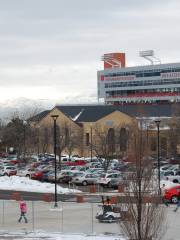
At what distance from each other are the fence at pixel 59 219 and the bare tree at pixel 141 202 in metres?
9.90

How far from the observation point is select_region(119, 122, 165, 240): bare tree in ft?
64.9

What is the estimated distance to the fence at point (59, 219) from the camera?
103 ft

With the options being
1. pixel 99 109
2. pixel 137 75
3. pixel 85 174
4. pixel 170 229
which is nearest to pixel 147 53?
pixel 137 75

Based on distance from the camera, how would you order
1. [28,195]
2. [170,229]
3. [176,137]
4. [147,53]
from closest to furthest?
[170,229]
[28,195]
[176,137]
[147,53]

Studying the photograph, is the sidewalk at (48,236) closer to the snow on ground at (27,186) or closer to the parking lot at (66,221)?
the parking lot at (66,221)

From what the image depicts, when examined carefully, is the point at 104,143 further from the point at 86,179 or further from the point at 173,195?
the point at 173,195

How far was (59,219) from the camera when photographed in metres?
35.2

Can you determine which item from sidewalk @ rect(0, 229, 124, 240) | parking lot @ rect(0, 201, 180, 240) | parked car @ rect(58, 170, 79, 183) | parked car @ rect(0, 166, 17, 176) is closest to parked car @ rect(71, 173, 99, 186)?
parked car @ rect(58, 170, 79, 183)

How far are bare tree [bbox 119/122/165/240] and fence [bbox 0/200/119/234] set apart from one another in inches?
390

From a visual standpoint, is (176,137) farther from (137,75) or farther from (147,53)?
(147,53)

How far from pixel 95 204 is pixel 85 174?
59.7ft

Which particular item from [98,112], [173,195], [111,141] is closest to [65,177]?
[173,195]

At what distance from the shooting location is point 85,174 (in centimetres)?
6094

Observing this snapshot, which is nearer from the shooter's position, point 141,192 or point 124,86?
point 141,192
